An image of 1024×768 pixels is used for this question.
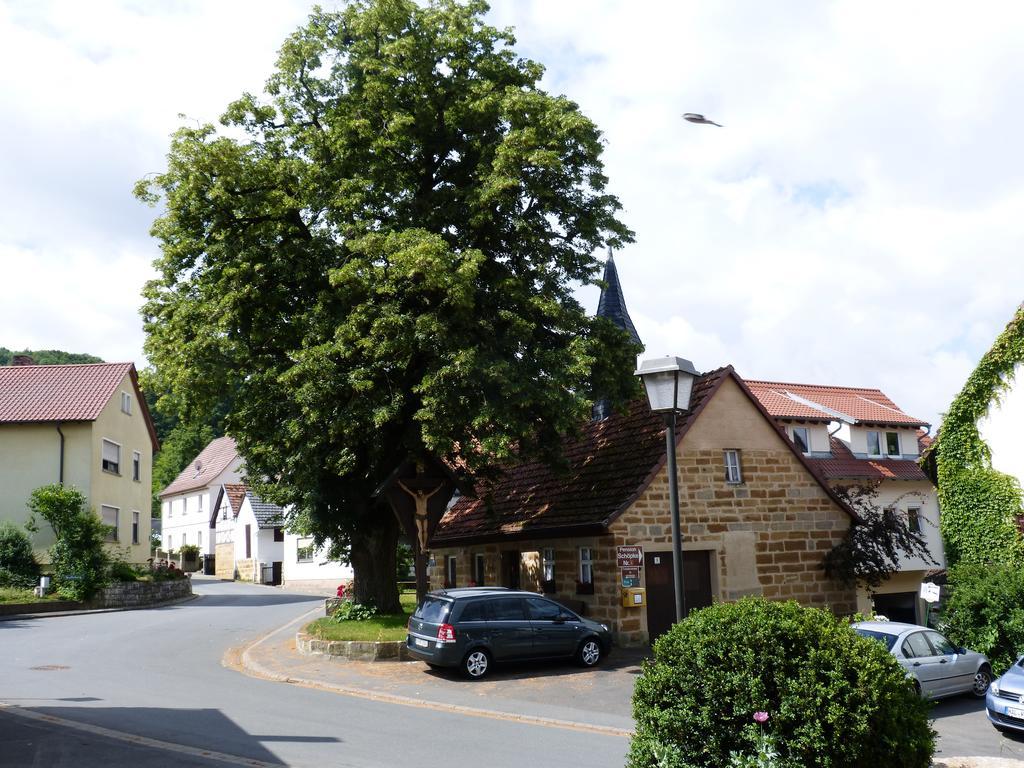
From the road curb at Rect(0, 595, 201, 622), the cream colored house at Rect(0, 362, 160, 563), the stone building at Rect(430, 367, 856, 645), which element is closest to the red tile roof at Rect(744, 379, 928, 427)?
the stone building at Rect(430, 367, 856, 645)

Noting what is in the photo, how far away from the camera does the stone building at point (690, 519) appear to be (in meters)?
21.5

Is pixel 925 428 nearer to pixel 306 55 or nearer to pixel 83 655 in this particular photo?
pixel 306 55

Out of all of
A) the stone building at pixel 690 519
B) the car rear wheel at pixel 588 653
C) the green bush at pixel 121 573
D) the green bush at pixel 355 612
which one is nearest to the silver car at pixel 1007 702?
the car rear wheel at pixel 588 653

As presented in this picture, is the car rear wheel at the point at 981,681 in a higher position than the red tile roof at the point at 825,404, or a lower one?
lower

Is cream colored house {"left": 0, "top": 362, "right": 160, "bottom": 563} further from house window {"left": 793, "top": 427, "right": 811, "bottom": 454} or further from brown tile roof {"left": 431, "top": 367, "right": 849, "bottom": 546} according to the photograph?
house window {"left": 793, "top": 427, "right": 811, "bottom": 454}

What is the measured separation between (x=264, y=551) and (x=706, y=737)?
5027cm

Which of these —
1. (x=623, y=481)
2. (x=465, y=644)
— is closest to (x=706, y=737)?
(x=465, y=644)

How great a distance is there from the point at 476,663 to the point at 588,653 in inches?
99.4

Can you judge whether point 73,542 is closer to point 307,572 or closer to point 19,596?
point 19,596

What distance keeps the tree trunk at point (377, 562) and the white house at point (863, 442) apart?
63.5ft

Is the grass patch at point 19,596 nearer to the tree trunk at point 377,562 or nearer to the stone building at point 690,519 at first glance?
the tree trunk at point 377,562

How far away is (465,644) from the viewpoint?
1758 centimetres

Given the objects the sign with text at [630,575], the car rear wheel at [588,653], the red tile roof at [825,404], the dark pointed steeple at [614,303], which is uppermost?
the dark pointed steeple at [614,303]

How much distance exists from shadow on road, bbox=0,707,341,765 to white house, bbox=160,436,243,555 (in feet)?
172
